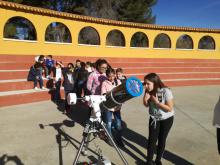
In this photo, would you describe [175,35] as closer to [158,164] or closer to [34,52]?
[34,52]

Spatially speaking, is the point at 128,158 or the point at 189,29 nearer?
the point at 128,158

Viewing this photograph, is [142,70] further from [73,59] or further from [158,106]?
[158,106]

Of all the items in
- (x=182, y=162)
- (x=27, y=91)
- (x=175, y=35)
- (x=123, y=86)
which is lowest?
(x=182, y=162)

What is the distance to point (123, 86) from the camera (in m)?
2.84

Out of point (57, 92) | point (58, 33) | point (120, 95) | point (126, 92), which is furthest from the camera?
point (58, 33)

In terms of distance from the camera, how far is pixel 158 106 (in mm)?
4277

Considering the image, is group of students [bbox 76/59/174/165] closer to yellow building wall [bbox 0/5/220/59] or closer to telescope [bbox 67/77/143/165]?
telescope [bbox 67/77/143/165]

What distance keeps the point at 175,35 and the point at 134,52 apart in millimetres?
4199

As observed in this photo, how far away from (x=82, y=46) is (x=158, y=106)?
1332 cm

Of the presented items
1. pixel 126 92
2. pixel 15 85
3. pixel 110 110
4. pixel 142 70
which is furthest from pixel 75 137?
pixel 142 70

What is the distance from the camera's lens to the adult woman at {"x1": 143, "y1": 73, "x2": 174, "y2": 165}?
166 inches

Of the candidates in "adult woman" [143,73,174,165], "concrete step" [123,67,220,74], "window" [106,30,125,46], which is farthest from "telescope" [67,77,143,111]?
"window" [106,30,125,46]

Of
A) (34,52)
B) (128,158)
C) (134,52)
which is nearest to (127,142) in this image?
(128,158)

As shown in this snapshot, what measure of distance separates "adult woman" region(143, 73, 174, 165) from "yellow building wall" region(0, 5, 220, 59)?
11.4 m
